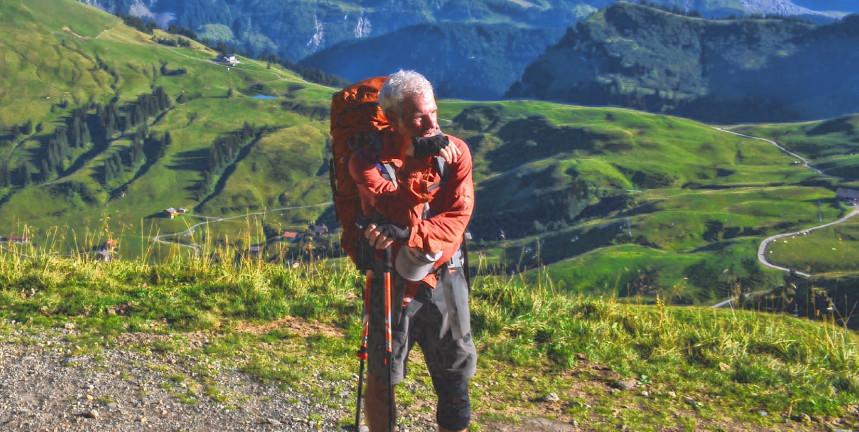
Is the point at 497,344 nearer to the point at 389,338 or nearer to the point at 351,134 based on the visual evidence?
the point at 389,338

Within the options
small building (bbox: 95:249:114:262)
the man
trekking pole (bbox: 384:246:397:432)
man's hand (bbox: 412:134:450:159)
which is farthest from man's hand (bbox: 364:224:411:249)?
small building (bbox: 95:249:114:262)

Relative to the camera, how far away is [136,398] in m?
6.43

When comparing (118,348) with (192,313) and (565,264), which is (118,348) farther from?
(565,264)

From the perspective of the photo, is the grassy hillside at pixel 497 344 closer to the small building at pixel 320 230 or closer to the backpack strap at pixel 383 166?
the backpack strap at pixel 383 166

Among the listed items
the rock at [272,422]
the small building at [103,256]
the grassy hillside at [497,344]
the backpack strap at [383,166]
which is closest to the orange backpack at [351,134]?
the backpack strap at [383,166]

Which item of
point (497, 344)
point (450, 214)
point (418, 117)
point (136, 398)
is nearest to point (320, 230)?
point (497, 344)

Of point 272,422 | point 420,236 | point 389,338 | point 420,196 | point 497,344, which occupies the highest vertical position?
point 420,196

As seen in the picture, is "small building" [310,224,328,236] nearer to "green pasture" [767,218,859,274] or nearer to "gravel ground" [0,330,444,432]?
"gravel ground" [0,330,444,432]

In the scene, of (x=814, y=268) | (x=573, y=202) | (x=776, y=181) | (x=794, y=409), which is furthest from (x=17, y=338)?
(x=776, y=181)

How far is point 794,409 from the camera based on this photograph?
721 cm

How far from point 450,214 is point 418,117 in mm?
698

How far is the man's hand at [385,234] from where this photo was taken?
176 inches

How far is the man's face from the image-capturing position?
451 centimetres

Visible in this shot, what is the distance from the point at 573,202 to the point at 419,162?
17089 cm
